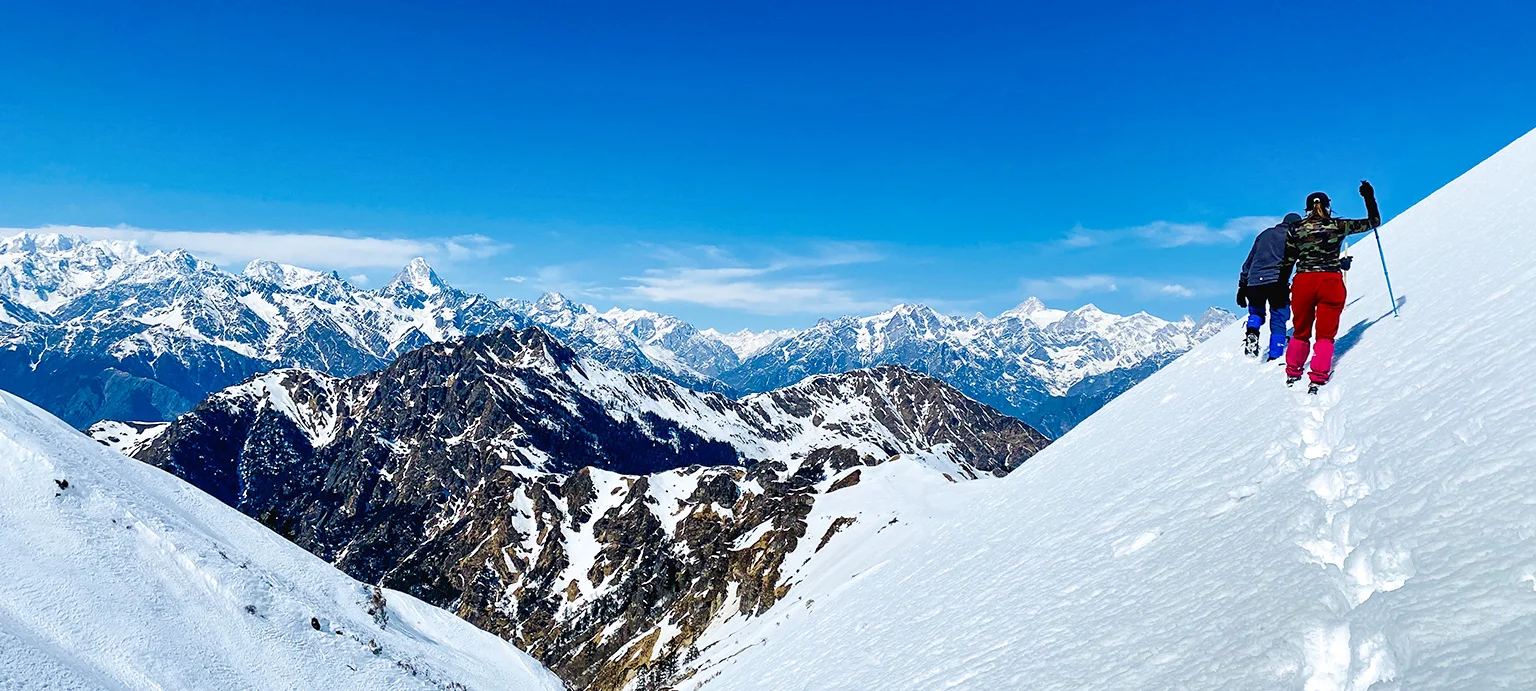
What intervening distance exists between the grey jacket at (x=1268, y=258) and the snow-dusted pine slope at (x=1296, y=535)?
1.50 m

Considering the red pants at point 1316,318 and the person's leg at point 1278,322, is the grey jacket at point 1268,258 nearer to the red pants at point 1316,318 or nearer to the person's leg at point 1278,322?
the person's leg at point 1278,322

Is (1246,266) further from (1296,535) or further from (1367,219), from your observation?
(1296,535)

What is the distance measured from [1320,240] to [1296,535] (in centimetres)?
729

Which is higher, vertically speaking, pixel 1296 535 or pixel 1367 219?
pixel 1367 219

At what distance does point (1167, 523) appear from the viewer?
8492mm

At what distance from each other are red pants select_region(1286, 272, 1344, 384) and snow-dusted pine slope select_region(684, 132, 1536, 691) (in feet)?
1.32

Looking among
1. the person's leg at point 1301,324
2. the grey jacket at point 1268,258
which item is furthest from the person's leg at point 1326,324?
the grey jacket at point 1268,258

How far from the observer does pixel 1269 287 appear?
12984 mm

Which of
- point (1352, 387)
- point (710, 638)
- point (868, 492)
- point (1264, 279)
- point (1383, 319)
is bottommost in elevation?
point (710, 638)

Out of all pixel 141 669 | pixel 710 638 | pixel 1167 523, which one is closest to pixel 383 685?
pixel 141 669

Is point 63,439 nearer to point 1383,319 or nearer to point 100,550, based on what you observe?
point 100,550

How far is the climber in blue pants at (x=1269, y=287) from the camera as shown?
501 inches

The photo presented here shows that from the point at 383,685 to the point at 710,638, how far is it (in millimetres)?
60487

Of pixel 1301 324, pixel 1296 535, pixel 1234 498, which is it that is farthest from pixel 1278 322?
pixel 1296 535
